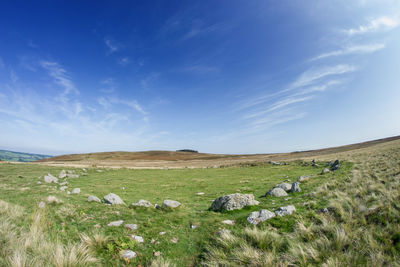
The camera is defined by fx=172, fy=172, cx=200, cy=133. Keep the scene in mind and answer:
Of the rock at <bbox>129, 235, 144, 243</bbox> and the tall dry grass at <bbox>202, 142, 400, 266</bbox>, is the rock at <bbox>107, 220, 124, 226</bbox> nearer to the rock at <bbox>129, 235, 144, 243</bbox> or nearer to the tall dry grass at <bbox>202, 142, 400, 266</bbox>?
the rock at <bbox>129, 235, 144, 243</bbox>

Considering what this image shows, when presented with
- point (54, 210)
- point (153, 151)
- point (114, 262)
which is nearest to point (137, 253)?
point (114, 262)

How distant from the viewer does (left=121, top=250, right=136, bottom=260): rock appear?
514 cm

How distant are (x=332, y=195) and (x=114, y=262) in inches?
473

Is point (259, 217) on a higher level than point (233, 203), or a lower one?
higher

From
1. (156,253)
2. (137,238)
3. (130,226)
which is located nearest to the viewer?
(156,253)

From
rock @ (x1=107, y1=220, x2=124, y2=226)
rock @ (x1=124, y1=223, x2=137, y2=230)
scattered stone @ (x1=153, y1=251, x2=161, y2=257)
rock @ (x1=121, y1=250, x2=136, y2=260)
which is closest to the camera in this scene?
rock @ (x1=121, y1=250, x2=136, y2=260)

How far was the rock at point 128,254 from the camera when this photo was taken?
514 cm

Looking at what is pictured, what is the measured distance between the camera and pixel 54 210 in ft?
28.0

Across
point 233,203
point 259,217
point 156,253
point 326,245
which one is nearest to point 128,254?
point 156,253

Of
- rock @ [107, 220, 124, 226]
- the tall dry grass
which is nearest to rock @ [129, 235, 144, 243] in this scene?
rock @ [107, 220, 124, 226]

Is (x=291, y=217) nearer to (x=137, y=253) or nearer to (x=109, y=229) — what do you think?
(x=137, y=253)

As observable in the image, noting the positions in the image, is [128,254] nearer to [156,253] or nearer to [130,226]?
[156,253]

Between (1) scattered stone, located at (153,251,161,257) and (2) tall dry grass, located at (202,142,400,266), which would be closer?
(2) tall dry grass, located at (202,142,400,266)

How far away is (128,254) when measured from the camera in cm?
524
